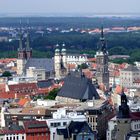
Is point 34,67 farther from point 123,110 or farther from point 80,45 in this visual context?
point 80,45

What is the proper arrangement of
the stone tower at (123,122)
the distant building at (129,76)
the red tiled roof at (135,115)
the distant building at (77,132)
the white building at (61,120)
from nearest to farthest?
the stone tower at (123,122) → the distant building at (77,132) → the white building at (61,120) → the red tiled roof at (135,115) → the distant building at (129,76)

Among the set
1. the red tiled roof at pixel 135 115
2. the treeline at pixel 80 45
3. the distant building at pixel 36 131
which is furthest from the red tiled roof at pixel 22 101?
the treeline at pixel 80 45

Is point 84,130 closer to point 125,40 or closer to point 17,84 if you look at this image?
point 17,84

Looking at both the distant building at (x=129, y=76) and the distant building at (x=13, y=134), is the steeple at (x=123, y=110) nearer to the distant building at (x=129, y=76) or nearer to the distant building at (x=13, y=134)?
the distant building at (x=13, y=134)

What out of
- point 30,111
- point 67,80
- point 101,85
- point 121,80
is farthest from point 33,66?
point 30,111

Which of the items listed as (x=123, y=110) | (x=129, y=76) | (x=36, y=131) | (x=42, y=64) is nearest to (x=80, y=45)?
(x=42, y=64)

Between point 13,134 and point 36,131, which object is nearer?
point 13,134

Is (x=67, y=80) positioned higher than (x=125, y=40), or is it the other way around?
(x=67, y=80)
